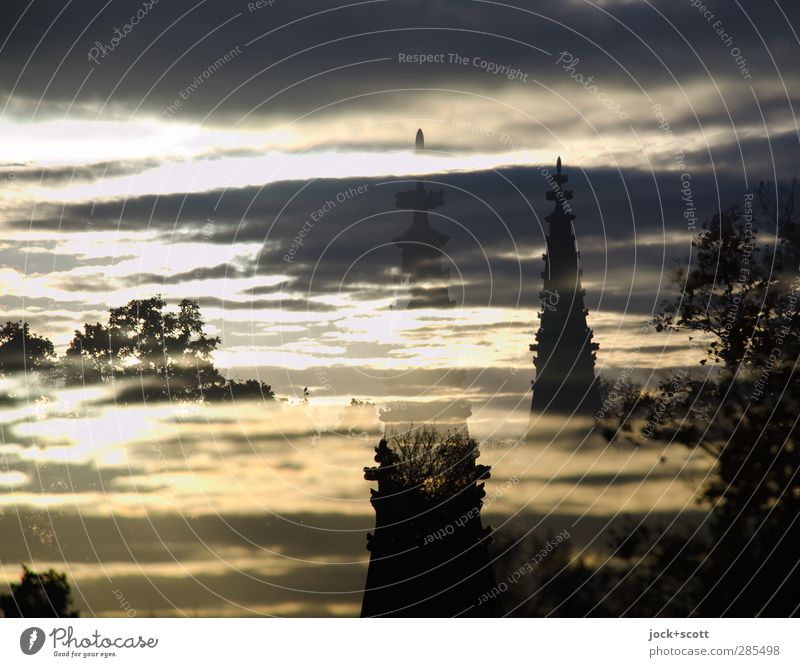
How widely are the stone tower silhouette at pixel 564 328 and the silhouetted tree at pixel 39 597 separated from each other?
53113 mm

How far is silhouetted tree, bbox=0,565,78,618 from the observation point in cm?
3622

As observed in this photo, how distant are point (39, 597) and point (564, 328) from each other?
56296mm


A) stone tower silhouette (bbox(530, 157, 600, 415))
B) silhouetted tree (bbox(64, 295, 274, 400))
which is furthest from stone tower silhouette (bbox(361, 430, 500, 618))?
stone tower silhouette (bbox(530, 157, 600, 415))

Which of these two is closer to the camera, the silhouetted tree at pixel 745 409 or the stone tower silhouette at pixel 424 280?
the silhouetted tree at pixel 745 409

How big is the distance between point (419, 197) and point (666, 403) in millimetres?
43759

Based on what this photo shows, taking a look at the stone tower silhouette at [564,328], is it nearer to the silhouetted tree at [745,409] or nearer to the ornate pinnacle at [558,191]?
the ornate pinnacle at [558,191]

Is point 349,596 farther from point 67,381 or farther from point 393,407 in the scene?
point 393,407

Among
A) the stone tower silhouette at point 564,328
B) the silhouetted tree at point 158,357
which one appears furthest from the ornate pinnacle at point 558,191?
the silhouetted tree at point 158,357

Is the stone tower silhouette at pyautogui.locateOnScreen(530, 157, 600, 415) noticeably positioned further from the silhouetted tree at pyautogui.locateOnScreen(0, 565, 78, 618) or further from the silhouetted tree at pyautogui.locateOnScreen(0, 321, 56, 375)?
the silhouetted tree at pyautogui.locateOnScreen(0, 565, 78, 618)

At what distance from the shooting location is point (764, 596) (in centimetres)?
3928
